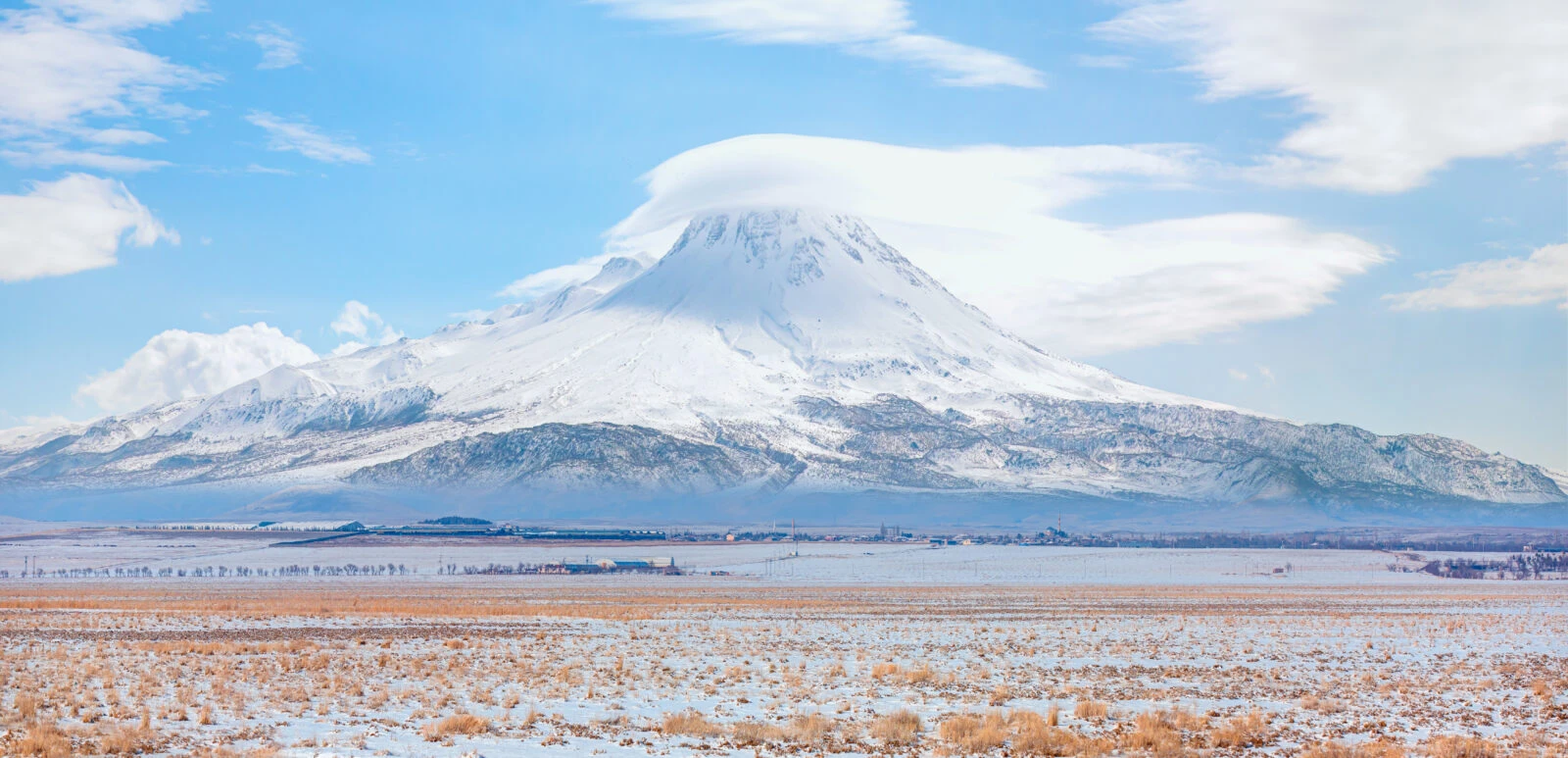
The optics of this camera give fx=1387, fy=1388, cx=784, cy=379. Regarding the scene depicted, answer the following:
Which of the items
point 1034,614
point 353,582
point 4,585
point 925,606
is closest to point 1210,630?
point 1034,614

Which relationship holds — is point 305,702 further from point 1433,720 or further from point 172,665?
point 1433,720

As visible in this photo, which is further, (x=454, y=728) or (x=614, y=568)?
(x=614, y=568)

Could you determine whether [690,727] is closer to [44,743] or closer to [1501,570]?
[44,743]

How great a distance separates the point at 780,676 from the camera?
3503 centimetres

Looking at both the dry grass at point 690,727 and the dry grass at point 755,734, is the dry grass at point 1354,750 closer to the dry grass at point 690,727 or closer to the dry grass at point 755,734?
the dry grass at point 755,734

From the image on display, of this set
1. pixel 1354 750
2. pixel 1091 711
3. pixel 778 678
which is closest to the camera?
pixel 1354 750

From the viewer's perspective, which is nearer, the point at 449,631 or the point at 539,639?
Result: the point at 539,639

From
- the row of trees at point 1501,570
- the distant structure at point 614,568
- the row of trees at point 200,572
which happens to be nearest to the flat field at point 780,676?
the row of trees at point 200,572

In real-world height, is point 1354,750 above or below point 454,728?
below

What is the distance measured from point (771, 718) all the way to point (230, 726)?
33.1 feet

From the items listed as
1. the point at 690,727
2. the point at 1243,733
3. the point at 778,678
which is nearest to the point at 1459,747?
the point at 1243,733

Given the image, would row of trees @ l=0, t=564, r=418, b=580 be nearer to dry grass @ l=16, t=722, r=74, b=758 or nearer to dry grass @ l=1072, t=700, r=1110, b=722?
dry grass @ l=16, t=722, r=74, b=758

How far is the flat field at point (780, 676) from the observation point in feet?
81.1

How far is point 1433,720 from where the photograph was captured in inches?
1073
